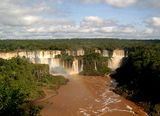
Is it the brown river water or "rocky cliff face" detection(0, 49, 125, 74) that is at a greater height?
"rocky cliff face" detection(0, 49, 125, 74)

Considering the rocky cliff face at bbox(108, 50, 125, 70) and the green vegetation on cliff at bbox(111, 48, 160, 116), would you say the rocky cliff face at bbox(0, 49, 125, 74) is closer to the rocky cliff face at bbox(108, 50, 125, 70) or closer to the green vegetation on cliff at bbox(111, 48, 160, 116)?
the rocky cliff face at bbox(108, 50, 125, 70)

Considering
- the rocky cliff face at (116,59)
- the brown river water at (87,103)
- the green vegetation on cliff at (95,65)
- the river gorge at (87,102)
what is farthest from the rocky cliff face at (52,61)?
the brown river water at (87,103)

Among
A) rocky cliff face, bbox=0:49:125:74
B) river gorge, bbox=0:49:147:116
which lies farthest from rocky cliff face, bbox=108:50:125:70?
rocky cliff face, bbox=0:49:125:74

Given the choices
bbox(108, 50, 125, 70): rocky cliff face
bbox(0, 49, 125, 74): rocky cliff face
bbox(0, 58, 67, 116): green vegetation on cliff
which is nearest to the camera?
bbox(0, 58, 67, 116): green vegetation on cliff

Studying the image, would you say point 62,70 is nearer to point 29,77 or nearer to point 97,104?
point 29,77

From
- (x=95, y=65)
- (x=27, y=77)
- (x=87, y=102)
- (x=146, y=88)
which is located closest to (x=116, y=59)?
(x=95, y=65)

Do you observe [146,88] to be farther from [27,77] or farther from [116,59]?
[116,59]

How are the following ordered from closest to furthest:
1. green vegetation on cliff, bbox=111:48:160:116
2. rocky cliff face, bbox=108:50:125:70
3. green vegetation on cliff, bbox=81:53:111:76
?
green vegetation on cliff, bbox=111:48:160:116
green vegetation on cliff, bbox=81:53:111:76
rocky cliff face, bbox=108:50:125:70

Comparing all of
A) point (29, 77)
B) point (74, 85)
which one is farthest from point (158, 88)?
point (29, 77)

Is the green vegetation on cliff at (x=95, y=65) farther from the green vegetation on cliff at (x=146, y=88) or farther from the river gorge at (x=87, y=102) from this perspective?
the green vegetation on cliff at (x=146, y=88)
